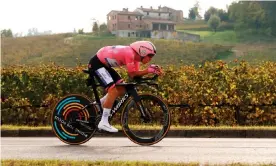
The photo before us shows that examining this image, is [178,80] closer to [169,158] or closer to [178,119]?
[178,119]

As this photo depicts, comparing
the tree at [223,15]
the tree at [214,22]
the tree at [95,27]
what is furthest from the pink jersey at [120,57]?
the tree at [223,15]

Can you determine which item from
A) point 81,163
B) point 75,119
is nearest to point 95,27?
point 75,119

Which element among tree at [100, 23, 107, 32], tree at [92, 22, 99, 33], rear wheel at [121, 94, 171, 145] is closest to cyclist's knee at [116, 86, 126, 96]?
rear wheel at [121, 94, 171, 145]

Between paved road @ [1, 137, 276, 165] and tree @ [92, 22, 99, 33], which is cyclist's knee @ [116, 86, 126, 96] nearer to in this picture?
paved road @ [1, 137, 276, 165]

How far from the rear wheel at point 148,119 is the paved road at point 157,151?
155 mm

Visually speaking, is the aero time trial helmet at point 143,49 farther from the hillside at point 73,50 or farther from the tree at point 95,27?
the tree at point 95,27

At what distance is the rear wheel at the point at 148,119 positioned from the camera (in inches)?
323

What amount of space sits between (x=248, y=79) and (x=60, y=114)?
5682mm

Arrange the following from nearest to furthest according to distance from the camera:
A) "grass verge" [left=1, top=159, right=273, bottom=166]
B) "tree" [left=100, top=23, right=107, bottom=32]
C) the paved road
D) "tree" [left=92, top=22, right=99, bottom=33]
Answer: "grass verge" [left=1, top=159, right=273, bottom=166] → the paved road → "tree" [left=100, top=23, right=107, bottom=32] → "tree" [left=92, top=22, right=99, bottom=33]

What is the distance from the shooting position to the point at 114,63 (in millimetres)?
8156

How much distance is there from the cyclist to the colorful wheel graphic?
28cm

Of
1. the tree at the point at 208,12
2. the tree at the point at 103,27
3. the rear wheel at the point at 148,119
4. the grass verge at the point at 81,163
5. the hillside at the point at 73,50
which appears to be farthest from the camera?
the tree at the point at 208,12

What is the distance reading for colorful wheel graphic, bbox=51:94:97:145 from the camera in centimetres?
850

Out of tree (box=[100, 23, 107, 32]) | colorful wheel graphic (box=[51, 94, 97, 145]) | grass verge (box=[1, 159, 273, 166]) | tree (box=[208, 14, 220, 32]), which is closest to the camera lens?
grass verge (box=[1, 159, 273, 166])
